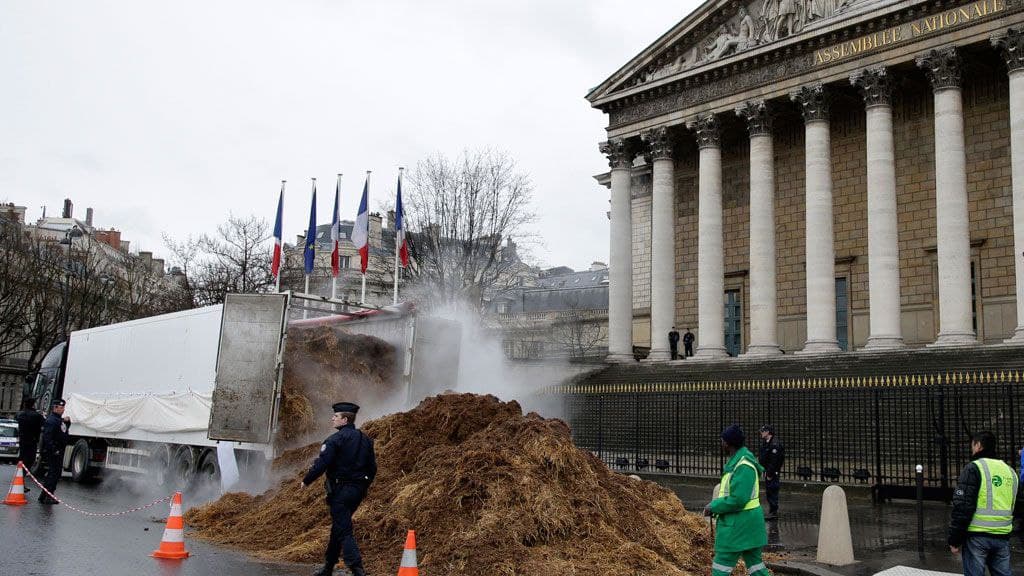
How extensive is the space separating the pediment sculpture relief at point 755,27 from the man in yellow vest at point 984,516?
24.5 meters

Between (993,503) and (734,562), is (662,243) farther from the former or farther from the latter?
(734,562)

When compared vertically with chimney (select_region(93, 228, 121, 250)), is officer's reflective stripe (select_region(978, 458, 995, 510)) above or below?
below

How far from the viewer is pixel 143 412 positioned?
1905cm

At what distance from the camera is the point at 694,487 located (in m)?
21.2

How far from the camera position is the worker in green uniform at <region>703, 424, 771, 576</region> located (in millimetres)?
7355

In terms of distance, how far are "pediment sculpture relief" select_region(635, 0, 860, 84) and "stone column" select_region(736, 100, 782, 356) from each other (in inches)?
93.0

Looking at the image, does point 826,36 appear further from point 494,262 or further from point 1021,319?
point 494,262

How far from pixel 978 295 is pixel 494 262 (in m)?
21.5

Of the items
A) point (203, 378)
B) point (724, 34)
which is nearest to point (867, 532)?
point (203, 378)

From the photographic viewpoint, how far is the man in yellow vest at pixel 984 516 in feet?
24.2

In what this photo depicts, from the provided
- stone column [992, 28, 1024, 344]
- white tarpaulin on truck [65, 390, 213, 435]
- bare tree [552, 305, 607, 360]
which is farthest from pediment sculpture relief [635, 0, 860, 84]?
bare tree [552, 305, 607, 360]

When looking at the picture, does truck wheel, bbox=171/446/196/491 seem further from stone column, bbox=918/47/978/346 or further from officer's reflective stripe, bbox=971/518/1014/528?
stone column, bbox=918/47/978/346

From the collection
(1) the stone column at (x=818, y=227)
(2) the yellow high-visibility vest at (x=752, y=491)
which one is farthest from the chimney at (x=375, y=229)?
(2) the yellow high-visibility vest at (x=752, y=491)

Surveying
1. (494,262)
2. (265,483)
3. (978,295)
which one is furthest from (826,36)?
(265,483)
